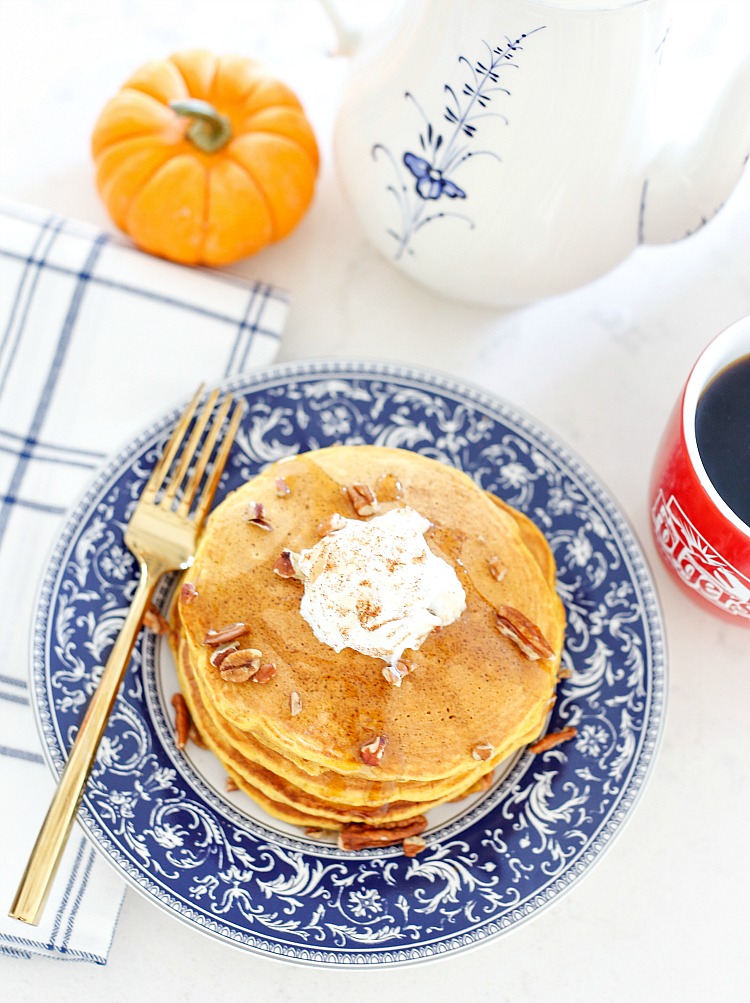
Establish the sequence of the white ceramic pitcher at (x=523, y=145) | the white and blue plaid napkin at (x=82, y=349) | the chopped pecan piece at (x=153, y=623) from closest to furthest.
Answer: the white ceramic pitcher at (x=523, y=145)
the chopped pecan piece at (x=153, y=623)
the white and blue plaid napkin at (x=82, y=349)

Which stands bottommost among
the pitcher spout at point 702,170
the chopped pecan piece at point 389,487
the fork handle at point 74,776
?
the fork handle at point 74,776

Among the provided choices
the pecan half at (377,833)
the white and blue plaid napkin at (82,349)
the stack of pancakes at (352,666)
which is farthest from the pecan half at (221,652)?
the white and blue plaid napkin at (82,349)

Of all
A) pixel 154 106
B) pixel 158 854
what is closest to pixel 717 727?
pixel 158 854

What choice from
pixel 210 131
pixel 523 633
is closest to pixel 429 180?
pixel 210 131

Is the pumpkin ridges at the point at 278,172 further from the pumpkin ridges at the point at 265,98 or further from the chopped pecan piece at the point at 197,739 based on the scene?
the chopped pecan piece at the point at 197,739

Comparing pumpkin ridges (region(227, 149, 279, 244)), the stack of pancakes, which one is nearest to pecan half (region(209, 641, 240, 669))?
the stack of pancakes
